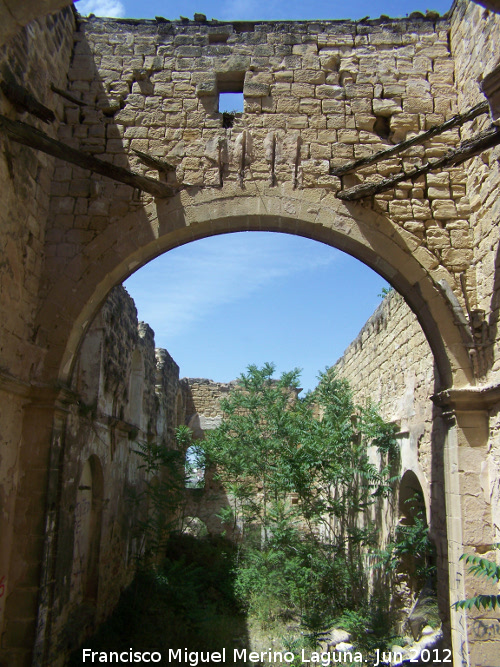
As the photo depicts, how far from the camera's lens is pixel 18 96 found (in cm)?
445

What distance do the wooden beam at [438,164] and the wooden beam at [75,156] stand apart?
5.88ft

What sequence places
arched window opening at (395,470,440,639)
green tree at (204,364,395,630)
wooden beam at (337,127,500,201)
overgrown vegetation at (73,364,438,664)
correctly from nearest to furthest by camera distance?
wooden beam at (337,127,500,201) < arched window opening at (395,470,440,639) < overgrown vegetation at (73,364,438,664) < green tree at (204,364,395,630)

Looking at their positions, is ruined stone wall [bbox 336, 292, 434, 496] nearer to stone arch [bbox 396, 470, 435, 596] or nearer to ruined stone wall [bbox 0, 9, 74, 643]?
stone arch [bbox 396, 470, 435, 596]

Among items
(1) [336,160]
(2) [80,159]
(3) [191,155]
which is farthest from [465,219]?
(2) [80,159]

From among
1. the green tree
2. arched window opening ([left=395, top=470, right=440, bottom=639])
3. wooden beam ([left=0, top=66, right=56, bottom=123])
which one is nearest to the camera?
wooden beam ([left=0, top=66, right=56, bottom=123])

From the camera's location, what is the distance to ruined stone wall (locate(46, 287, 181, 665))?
521cm

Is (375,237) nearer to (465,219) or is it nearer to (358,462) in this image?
(465,219)

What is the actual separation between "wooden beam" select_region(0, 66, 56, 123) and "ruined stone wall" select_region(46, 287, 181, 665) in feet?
8.39

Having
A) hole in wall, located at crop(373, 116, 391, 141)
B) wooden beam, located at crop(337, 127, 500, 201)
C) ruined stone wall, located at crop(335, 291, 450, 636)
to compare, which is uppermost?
hole in wall, located at crop(373, 116, 391, 141)

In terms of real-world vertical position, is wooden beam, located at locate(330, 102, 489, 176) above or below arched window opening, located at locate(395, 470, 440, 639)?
above

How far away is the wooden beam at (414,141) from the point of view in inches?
185

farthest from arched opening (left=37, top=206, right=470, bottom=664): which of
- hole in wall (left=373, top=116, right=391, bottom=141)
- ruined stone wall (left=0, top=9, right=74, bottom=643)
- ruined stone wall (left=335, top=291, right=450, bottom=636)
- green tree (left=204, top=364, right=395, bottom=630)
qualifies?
green tree (left=204, top=364, right=395, bottom=630)

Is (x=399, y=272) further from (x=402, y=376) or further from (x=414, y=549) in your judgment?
(x=414, y=549)

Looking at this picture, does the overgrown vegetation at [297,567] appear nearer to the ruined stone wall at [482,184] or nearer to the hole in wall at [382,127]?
the ruined stone wall at [482,184]
